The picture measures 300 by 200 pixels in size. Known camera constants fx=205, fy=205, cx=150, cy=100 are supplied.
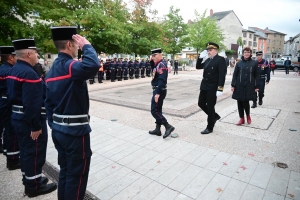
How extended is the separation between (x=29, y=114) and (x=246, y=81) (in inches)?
209

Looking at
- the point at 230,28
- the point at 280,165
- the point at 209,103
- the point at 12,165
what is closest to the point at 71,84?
the point at 12,165

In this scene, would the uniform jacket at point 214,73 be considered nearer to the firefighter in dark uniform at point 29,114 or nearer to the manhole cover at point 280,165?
the manhole cover at point 280,165

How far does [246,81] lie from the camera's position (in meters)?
5.74

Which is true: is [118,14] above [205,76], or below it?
above

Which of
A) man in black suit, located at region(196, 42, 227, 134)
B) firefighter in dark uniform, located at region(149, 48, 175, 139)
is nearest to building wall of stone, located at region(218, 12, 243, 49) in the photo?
man in black suit, located at region(196, 42, 227, 134)

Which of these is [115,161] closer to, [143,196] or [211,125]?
[143,196]

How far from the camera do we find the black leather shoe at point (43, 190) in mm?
2920

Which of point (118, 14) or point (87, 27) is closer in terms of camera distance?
point (87, 27)

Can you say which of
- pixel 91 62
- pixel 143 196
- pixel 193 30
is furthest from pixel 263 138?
pixel 193 30

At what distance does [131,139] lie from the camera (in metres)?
4.99

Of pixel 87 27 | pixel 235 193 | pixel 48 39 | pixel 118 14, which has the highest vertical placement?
pixel 118 14

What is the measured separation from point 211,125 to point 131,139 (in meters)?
2.11

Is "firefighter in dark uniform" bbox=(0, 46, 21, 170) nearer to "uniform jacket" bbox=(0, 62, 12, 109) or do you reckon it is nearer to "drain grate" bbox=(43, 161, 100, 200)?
"uniform jacket" bbox=(0, 62, 12, 109)

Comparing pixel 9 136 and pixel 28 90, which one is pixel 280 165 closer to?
pixel 28 90
